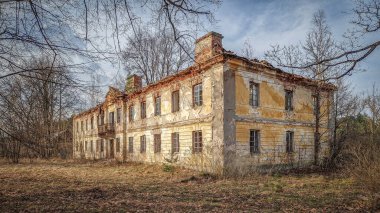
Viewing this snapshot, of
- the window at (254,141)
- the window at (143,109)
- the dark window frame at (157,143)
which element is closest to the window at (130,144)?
the window at (143,109)

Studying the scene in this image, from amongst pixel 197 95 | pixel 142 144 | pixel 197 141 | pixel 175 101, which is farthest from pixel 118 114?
pixel 197 141

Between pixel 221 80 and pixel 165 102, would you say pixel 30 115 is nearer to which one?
pixel 221 80

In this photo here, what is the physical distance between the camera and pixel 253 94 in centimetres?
1631

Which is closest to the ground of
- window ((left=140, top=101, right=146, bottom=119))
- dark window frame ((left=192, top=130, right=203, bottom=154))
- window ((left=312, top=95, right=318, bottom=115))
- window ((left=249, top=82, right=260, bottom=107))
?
dark window frame ((left=192, top=130, right=203, bottom=154))

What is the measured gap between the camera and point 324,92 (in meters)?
20.4

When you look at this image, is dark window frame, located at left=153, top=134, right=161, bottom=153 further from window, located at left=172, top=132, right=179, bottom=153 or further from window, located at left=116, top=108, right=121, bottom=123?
window, located at left=116, top=108, right=121, bottom=123

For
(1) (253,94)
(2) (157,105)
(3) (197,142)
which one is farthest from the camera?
(2) (157,105)

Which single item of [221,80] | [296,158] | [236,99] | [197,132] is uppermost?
[221,80]

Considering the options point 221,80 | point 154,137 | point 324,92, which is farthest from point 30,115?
point 324,92

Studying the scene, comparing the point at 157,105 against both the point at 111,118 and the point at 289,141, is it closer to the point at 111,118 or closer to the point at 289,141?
the point at 289,141

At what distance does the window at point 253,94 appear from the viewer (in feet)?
52.9

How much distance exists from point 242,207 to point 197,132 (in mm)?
8990

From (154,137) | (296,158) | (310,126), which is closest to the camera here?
(296,158)

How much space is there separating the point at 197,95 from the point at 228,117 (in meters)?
2.75
